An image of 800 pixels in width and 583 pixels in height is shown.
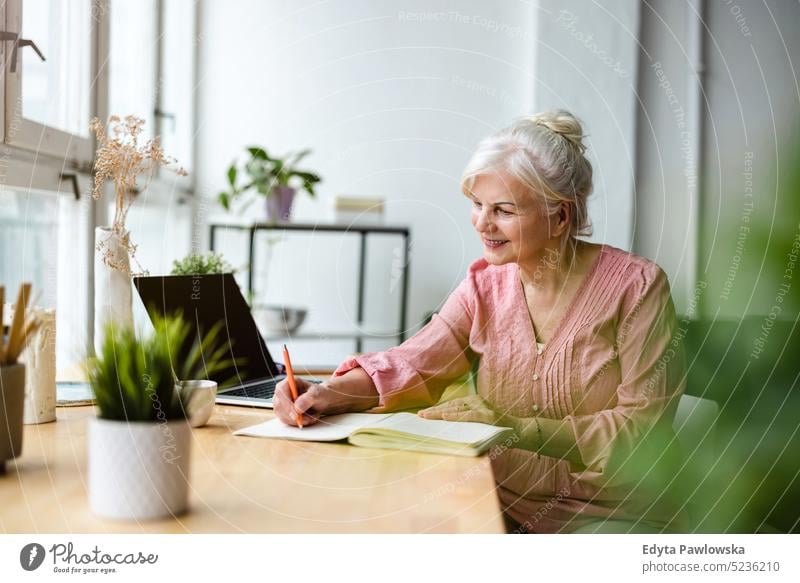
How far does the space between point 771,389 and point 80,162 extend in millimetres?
1164

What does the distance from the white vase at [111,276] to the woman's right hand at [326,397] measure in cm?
23

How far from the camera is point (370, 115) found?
99.7 inches

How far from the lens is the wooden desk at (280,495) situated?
635mm

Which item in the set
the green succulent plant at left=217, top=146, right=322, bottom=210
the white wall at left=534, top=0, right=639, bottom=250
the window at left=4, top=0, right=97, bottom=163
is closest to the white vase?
the window at left=4, top=0, right=97, bottom=163

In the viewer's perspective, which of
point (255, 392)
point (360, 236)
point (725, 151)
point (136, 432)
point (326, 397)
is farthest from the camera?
point (360, 236)

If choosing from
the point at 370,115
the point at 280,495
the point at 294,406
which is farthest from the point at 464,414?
the point at 370,115

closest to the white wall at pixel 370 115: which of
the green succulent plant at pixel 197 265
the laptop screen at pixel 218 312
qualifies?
the green succulent plant at pixel 197 265

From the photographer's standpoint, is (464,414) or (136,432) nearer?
(136,432)

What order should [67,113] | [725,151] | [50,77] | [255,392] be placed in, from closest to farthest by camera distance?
[255,392] < [50,77] < [67,113] < [725,151]

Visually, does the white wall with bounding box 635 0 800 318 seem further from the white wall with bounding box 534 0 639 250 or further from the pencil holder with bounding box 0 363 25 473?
the pencil holder with bounding box 0 363 25 473

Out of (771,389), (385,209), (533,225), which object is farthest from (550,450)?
(385,209)

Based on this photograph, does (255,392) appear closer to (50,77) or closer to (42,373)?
(42,373)

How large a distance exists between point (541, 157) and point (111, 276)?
0.56 metres
